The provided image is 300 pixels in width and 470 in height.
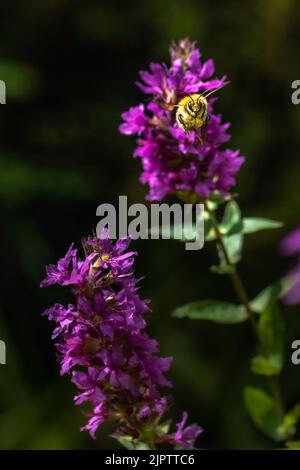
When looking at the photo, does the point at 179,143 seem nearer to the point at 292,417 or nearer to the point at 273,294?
the point at 273,294

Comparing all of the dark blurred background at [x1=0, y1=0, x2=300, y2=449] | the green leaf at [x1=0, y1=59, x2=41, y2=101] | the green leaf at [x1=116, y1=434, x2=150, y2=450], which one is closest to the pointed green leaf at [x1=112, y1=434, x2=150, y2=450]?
the green leaf at [x1=116, y1=434, x2=150, y2=450]

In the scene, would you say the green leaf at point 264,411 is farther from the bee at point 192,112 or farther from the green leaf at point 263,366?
the bee at point 192,112

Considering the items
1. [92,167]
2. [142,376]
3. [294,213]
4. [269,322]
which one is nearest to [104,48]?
[92,167]

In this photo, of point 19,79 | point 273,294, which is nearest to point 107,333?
point 273,294

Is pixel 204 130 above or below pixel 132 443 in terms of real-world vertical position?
above

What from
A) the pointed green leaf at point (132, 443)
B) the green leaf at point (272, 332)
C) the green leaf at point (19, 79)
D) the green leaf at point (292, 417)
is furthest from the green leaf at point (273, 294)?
the green leaf at point (19, 79)

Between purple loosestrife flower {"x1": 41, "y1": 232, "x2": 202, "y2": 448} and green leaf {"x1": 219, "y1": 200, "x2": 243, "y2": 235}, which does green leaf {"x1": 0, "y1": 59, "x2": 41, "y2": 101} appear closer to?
green leaf {"x1": 219, "y1": 200, "x2": 243, "y2": 235}
